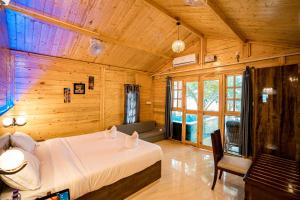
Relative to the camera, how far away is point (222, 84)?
395cm

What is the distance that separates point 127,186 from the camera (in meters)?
2.19

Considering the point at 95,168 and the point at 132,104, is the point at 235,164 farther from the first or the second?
the point at 132,104

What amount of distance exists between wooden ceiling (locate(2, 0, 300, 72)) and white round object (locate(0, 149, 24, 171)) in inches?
89.1

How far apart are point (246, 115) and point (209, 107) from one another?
102cm

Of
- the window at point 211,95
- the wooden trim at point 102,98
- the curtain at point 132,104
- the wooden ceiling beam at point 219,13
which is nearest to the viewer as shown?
the wooden ceiling beam at point 219,13

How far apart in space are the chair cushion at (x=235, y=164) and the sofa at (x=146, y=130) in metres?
2.47

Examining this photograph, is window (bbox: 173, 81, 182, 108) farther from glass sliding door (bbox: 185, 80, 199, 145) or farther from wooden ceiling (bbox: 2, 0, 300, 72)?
wooden ceiling (bbox: 2, 0, 300, 72)

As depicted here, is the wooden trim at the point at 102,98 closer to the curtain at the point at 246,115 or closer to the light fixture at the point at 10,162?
the light fixture at the point at 10,162

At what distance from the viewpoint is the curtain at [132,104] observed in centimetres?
490

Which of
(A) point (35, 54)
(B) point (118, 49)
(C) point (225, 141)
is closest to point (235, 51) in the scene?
(C) point (225, 141)

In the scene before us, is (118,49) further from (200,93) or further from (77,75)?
(200,93)

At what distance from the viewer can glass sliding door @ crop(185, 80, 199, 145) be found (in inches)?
180

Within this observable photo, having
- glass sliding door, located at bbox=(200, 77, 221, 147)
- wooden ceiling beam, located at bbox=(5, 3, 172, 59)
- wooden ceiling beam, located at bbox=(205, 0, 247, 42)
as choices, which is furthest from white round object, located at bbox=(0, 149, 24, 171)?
glass sliding door, located at bbox=(200, 77, 221, 147)

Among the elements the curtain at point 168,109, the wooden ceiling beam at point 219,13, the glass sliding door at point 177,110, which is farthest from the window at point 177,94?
the wooden ceiling beam at point 219,13
